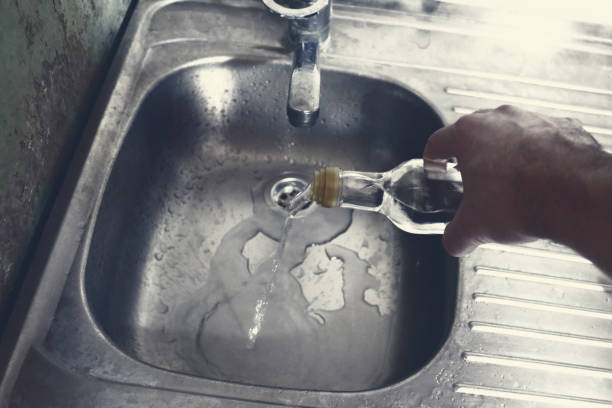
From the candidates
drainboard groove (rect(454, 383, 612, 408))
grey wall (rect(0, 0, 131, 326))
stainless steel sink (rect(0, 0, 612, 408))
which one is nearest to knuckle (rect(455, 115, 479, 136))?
stainless steel sink (rect(0, 0, 612, 408))

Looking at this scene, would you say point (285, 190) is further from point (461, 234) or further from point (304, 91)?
point (461, 234)

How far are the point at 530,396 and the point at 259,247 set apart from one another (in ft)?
1.66

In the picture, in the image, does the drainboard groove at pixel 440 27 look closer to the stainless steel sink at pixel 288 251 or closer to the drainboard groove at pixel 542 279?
the stainless steel sink at pixel 288 251

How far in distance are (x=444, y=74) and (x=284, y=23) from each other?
314 mm

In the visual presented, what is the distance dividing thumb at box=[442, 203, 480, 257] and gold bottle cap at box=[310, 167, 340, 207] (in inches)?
5.9

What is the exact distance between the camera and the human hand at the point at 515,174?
0.55 meters

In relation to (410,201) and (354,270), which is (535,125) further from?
(354,270)

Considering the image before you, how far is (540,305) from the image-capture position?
707 millimetres

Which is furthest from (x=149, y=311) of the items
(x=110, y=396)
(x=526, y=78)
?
(x=526, y=78)

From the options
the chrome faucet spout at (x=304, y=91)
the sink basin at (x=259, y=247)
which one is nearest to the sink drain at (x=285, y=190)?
the sink basin at (x=259, y=247)

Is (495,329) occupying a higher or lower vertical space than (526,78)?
lower

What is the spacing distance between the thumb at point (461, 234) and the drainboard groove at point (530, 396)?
0.17 meters

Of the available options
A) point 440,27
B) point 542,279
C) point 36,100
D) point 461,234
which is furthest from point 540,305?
point 36,100

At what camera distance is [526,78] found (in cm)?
92
